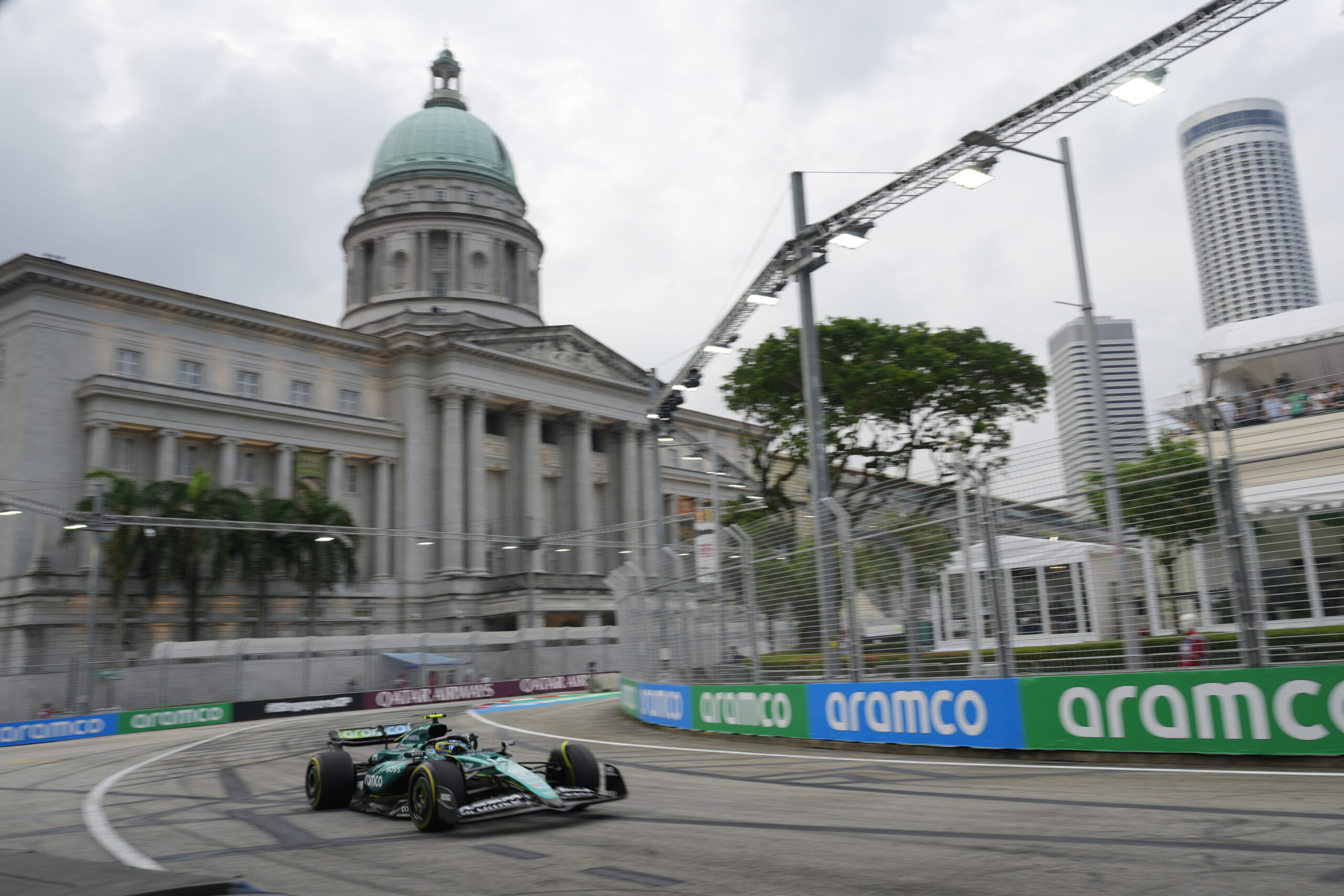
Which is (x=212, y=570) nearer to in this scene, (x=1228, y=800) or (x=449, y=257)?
(x=449, y=257)

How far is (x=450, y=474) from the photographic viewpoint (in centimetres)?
6150

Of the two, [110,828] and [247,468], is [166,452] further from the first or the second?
[110,828]

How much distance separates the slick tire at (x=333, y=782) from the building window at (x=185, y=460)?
46375 millimetres

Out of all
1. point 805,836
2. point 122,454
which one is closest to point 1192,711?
point 805,836

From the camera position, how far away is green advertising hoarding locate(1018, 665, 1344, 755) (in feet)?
30.9

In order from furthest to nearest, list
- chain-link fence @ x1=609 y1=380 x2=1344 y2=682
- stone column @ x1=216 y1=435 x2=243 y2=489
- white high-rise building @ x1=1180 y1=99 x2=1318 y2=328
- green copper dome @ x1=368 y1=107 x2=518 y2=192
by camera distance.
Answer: white high-rise building @ x1=1180 y1=99 x2=1318 y2=328, green copper dome @ x1=368 y1=107 x2=518 y2=192, stone column @ x1=216 y1=435 x2=243 y2=489, chain-link fence @ x1=609 y1=380 x2=1344 y2=682

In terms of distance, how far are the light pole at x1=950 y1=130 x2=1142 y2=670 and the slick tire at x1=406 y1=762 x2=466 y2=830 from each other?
6.86 metres

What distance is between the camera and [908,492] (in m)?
35.3

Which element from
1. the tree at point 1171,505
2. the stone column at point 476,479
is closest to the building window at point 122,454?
the stone column at point 476,479

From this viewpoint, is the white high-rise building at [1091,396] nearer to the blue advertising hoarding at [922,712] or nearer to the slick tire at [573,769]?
the blue advertising hoarding at [922,712]

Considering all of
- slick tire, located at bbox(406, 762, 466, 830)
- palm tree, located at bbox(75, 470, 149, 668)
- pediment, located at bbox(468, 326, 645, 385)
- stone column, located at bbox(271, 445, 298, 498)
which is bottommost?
slick tire, located at bbox(406, 762, 466, 830)

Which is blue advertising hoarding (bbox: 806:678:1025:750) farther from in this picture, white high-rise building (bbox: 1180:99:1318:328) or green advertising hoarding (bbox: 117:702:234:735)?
white high-rise building (bbox: 1180:99:1318:328)

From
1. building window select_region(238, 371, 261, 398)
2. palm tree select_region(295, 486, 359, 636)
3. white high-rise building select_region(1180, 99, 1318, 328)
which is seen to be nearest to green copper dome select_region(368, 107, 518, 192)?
building window select_region(238, 371, 261, 398)

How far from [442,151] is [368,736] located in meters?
77.2
